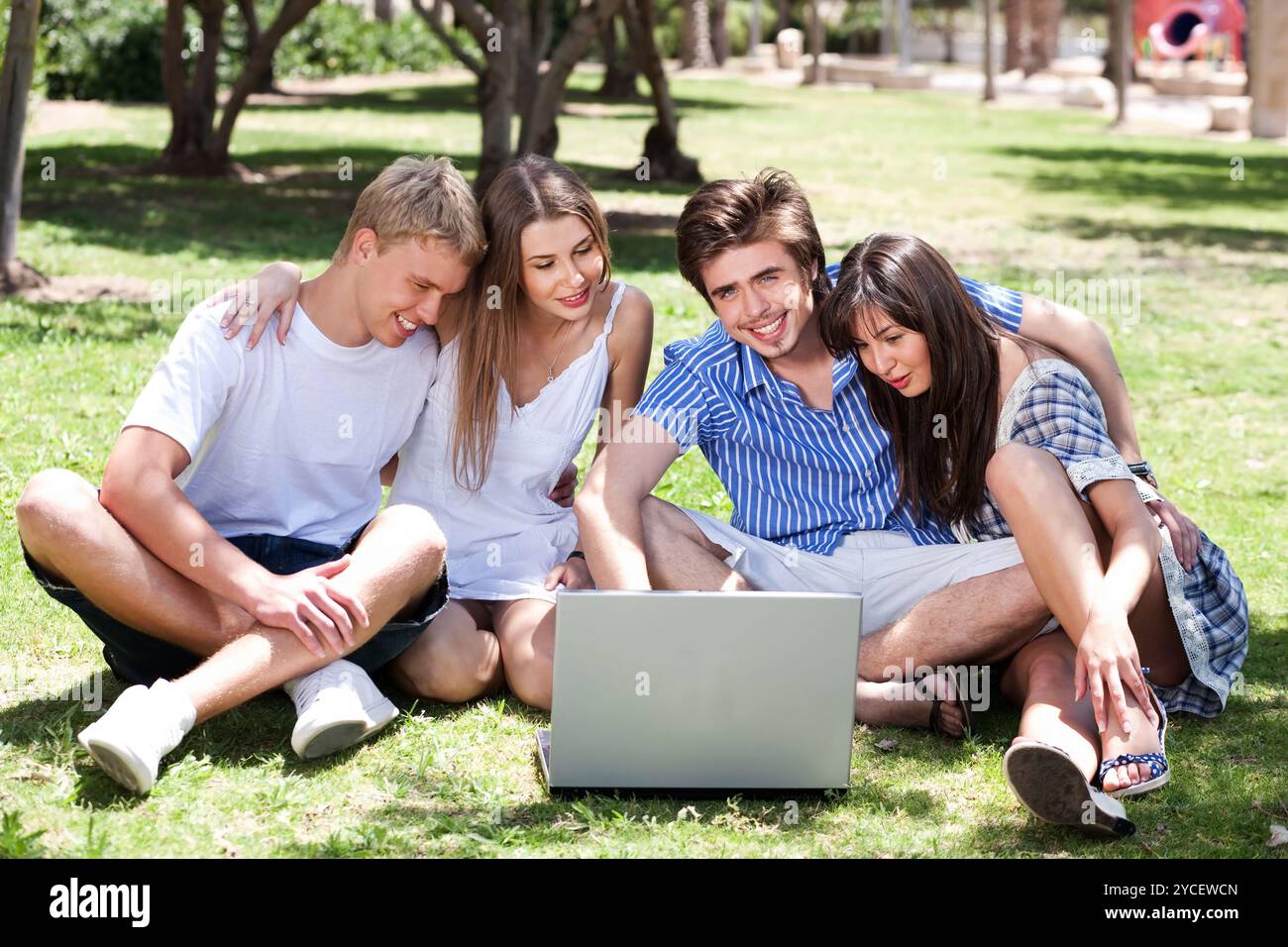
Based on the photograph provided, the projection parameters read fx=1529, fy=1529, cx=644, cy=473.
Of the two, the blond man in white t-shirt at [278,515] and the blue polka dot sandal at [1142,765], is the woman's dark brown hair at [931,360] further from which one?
the blond man in white t-shirt at [278,515]

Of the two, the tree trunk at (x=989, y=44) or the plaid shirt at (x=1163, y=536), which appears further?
the tree trunk at (x=989, y=44)

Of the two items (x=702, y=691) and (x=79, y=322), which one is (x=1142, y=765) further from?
(x=79, y=322)

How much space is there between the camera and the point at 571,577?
3902 mm

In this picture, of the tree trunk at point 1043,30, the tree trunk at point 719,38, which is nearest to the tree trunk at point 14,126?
the tree trunk at point 1043,30

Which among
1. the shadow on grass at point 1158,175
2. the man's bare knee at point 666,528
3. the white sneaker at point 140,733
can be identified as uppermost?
the shadow on grass at point 1158,175

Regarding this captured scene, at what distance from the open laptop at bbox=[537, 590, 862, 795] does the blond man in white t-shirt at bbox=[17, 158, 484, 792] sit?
563 mm

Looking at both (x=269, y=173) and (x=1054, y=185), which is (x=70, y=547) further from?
(x=1054, y=185)

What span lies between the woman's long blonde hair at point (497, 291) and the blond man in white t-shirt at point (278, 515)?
108mm

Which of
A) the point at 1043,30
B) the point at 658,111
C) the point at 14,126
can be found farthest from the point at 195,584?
the point at 1043,30

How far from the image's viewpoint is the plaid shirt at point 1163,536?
3.50 metres

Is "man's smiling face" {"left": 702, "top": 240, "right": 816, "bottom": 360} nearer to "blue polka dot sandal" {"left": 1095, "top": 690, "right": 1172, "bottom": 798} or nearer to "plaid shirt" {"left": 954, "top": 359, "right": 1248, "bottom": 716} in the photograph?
"plaid shirt" {"left": 954, "top": 359, "right": 1248, "bottom": 716}

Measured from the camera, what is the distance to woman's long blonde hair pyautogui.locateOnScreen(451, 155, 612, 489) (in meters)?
3.75

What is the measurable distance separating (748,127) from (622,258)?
12.1 metres

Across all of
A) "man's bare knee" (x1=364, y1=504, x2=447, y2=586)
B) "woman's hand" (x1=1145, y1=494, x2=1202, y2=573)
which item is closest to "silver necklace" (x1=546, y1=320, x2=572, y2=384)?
"man's bare knee" (x1=364, y1=504, x2=447, y2=586)
